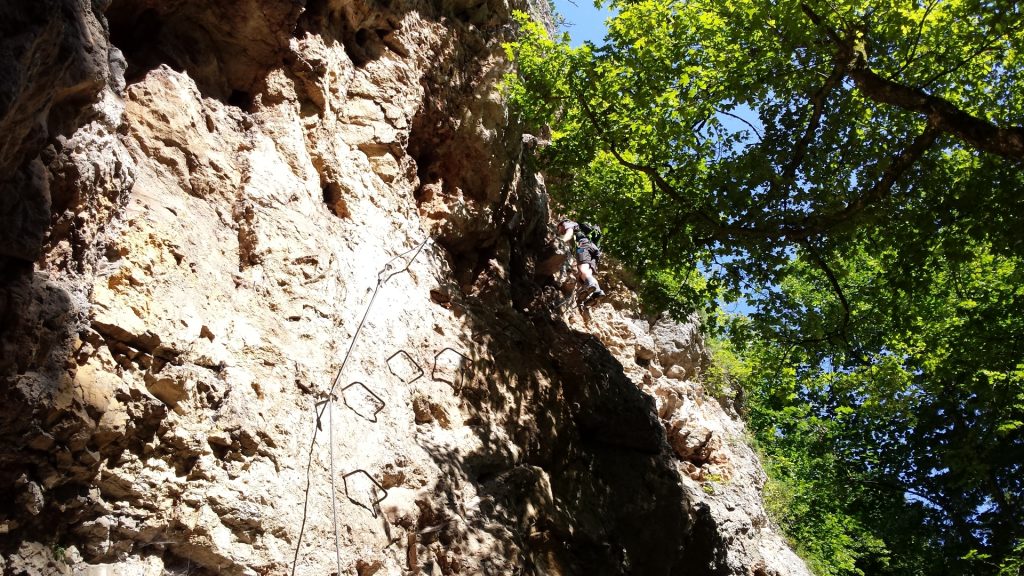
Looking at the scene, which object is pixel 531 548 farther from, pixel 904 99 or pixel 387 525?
pixel 904 99

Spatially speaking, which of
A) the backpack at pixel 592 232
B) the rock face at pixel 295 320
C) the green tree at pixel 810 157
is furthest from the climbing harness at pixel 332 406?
the backpack at pixel 592 232

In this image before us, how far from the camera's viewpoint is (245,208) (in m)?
5.99

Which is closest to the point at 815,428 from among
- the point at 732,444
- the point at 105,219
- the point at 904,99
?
the point at 732,444

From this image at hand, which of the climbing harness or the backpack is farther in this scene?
the backpack

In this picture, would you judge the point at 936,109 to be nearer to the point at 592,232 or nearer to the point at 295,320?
the point at 295,320

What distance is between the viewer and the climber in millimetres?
11547

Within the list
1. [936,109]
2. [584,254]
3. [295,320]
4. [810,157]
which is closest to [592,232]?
[584,254]

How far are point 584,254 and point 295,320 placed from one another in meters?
6.32

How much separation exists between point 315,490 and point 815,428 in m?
15.5

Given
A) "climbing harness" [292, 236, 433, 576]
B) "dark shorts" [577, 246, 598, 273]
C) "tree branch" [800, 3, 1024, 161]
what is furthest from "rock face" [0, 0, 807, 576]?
"tree branch" [800, 3, 1024, 161]

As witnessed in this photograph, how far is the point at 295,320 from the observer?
5.93m

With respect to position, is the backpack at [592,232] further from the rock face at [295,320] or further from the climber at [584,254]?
the rock face at [295,320]

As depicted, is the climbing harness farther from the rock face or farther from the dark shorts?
the dark shorts

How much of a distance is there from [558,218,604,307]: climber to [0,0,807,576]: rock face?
1.95ft
